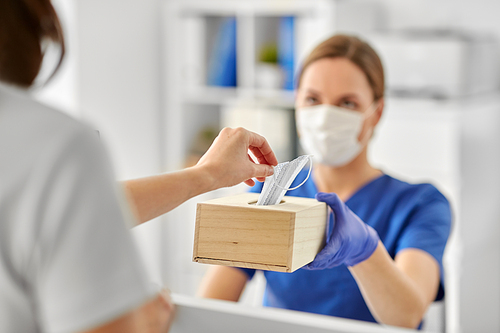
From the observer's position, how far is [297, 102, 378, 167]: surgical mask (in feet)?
3.94

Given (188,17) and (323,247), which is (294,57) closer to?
(188,17)

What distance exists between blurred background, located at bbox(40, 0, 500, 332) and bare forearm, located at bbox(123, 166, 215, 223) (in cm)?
150

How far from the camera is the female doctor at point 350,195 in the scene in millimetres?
1124

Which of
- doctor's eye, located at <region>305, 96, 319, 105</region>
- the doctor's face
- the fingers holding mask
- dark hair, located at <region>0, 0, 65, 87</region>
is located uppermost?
dark hair, located at <region>0, 0, 65, 87</region>

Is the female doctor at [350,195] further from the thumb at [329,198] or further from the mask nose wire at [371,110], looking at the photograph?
the thumb at [329,198]

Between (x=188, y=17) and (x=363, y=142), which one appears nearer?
(x=363, y=142)

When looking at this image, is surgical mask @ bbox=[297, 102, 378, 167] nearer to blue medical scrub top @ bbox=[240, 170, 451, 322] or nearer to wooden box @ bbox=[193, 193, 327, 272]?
blue medical scrub top @ bbox=[240, 170, 451, 322]

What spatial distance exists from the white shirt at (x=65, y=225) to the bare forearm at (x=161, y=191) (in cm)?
26

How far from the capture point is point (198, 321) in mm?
857

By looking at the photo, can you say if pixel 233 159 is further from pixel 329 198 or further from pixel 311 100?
pixel 311 100

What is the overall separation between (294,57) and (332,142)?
1.45 metres

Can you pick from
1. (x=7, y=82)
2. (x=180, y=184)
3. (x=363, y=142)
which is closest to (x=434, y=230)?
(x=363, y=142)

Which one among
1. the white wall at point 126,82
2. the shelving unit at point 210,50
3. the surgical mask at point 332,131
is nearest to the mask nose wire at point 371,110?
the surgical mask at point 332,131

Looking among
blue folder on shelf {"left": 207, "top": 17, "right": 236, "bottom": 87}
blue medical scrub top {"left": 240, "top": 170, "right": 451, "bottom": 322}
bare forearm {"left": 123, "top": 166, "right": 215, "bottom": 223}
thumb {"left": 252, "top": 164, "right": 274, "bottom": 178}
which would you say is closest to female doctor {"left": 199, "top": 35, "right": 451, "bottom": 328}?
blue medical scrub top {"left": 240, "top": 170, "right": 451, "bottom": 322}
